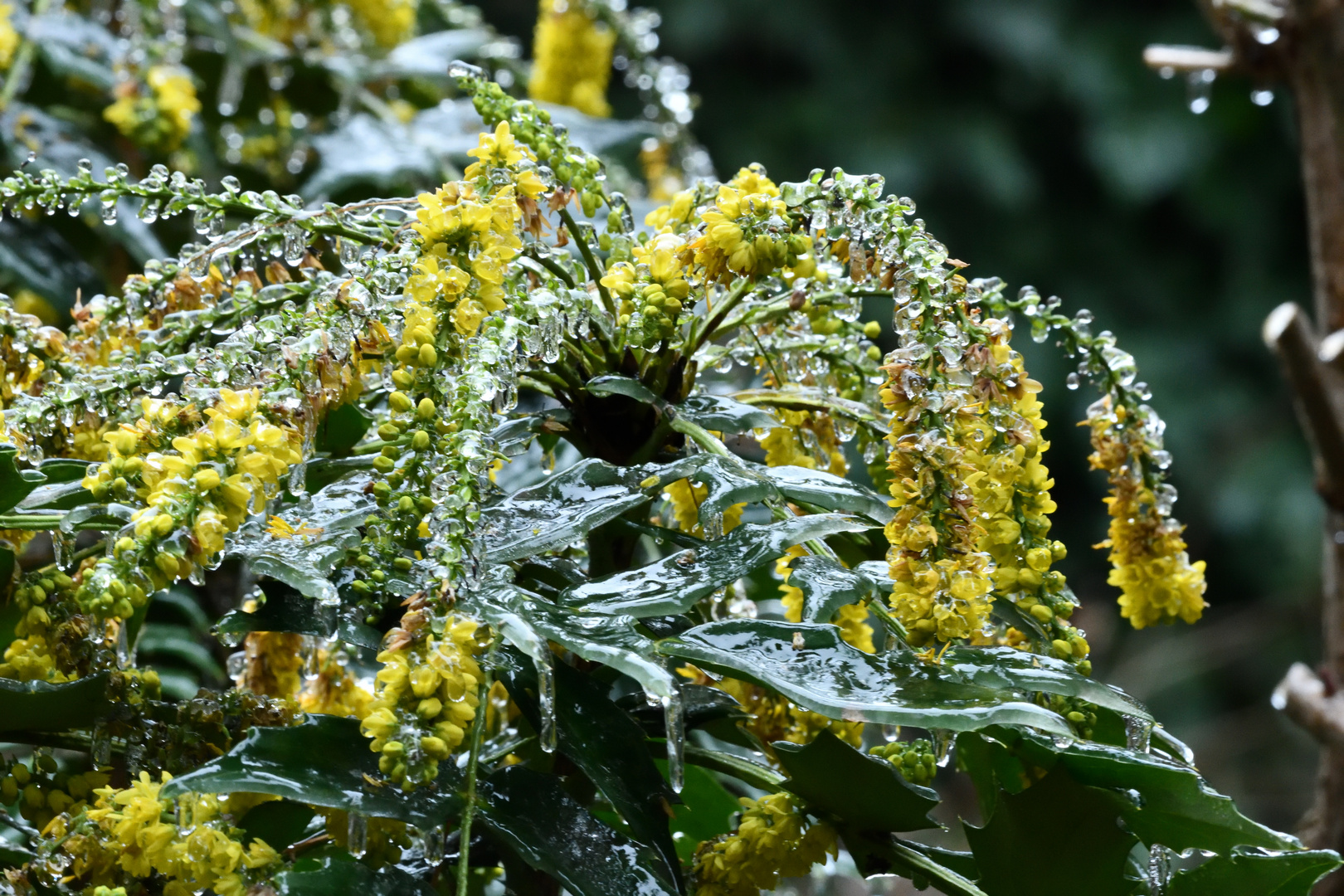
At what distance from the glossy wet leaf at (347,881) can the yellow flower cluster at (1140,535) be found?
1.02 feet

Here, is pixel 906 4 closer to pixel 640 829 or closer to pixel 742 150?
pixel 742 150

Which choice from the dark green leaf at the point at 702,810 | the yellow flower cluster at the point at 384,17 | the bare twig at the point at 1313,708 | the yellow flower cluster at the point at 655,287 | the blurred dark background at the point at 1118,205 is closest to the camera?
the yellow flower cluster at the point at 655,287

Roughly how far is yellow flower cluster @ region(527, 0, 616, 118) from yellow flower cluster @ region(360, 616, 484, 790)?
3.02 ft

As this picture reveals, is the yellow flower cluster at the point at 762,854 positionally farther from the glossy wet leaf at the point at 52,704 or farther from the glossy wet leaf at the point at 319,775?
the glossy wet leaf at the point at 52,704

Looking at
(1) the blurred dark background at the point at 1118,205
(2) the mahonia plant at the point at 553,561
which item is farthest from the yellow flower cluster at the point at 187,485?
(1) the blurred dark background at the point at 1118,205

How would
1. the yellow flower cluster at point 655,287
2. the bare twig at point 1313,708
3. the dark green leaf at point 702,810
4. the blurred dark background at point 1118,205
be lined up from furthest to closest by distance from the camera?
the blurred dark background at point 1118,205
the bare twig at point 1313,708
the dark green leaf at point 702,810
the yellow flower cluster at point 655,287

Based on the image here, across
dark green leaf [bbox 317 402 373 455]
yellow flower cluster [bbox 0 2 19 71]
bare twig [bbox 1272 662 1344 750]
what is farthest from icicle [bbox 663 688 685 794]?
yellow flower cluster [bbox 0 2 19 71]

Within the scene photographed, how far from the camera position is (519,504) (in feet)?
1.42

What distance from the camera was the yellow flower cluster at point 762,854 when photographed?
0.42m

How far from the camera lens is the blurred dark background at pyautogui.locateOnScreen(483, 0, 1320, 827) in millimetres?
2869

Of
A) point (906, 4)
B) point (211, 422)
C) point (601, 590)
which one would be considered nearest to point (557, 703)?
point (601, 590)

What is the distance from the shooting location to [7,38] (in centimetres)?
87

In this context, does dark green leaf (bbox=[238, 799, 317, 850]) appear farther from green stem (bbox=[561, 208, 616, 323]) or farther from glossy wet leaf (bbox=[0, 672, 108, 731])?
green stem (bbox=[561, 208, 616, 323])

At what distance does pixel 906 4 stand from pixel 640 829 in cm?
307
